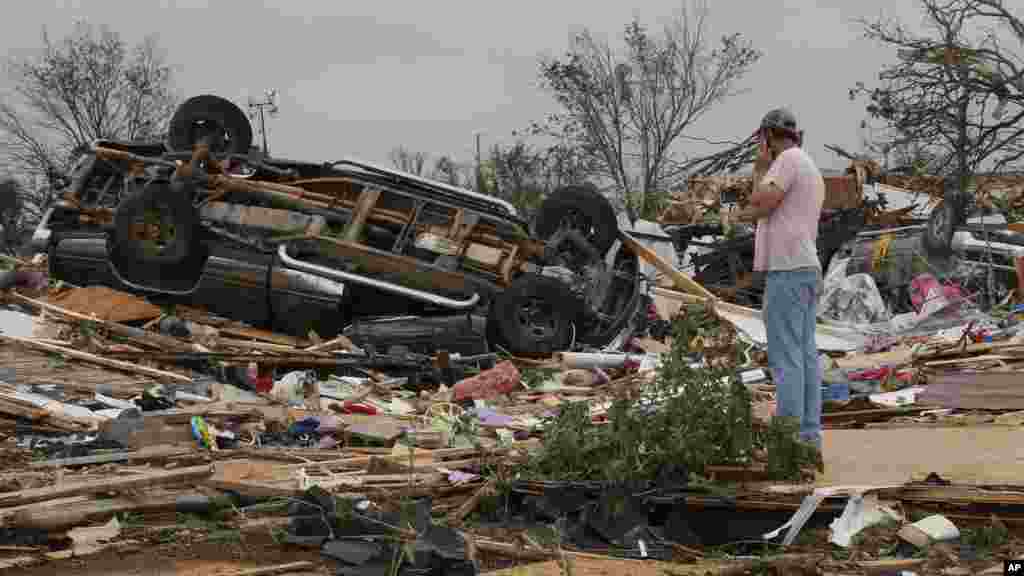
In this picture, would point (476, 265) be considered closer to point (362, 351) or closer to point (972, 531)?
point (362, 351)

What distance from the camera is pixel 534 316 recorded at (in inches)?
531

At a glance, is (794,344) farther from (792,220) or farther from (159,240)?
(159,240)

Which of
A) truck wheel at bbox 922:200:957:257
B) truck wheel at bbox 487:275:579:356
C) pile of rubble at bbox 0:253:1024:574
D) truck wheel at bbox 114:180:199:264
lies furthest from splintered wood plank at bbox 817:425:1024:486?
truck wheel at bbox 922:200:957:257

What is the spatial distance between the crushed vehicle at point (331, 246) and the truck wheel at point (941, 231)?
5.15m

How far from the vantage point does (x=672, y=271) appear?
1542cm

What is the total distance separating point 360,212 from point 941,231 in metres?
8.41

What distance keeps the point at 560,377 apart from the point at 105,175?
6.57m

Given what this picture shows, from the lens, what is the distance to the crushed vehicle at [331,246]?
13.5m

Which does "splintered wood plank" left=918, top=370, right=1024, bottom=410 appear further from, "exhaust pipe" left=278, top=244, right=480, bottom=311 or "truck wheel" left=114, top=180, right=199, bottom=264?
"truck wheel" left=114, top=180, right=199, bottom=264

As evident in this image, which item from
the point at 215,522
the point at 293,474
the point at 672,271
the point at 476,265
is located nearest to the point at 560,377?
the point at 476,265

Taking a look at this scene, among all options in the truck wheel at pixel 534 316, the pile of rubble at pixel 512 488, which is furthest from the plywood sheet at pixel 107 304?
the pile of rubble at pixel 512 488

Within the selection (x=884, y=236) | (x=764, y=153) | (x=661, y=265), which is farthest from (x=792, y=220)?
(x=884, y=236)

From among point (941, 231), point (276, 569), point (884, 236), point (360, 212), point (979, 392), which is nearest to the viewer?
point (276, 569)

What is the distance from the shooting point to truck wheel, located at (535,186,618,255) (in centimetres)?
1452
